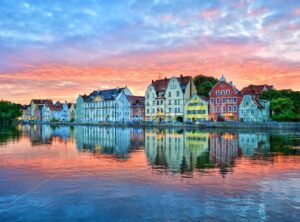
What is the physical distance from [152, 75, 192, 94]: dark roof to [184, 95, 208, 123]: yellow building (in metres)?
6.88

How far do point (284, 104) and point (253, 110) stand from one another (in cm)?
831

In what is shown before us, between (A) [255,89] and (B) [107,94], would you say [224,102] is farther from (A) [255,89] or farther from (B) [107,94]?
(B) [107,94]

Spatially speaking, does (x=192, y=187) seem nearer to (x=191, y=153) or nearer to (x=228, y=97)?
(x=191, y=153)

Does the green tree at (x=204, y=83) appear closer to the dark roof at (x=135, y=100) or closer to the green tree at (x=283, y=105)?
the dark roof at (x=135, y=100)

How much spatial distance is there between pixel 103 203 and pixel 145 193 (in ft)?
8.22

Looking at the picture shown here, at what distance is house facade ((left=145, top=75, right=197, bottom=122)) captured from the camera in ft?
362

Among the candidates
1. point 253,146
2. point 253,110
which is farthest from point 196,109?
point 253,146

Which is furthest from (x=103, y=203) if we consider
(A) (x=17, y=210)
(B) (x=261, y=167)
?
(B) (x=261, y=167)

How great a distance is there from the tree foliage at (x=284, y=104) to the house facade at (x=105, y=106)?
194 feet

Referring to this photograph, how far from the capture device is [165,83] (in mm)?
119938

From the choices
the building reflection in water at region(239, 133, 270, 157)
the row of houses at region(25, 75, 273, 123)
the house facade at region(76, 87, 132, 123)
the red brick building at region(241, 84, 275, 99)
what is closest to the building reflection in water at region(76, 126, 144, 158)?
the building reflection in water at region(239, 133, 270, 157)

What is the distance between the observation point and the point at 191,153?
30672 mm

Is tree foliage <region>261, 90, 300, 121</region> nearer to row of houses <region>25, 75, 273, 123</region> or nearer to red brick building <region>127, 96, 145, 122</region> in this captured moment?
row of houses <region>25, 75, 273, 123</region>

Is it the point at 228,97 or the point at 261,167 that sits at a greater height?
the point at 228,97
